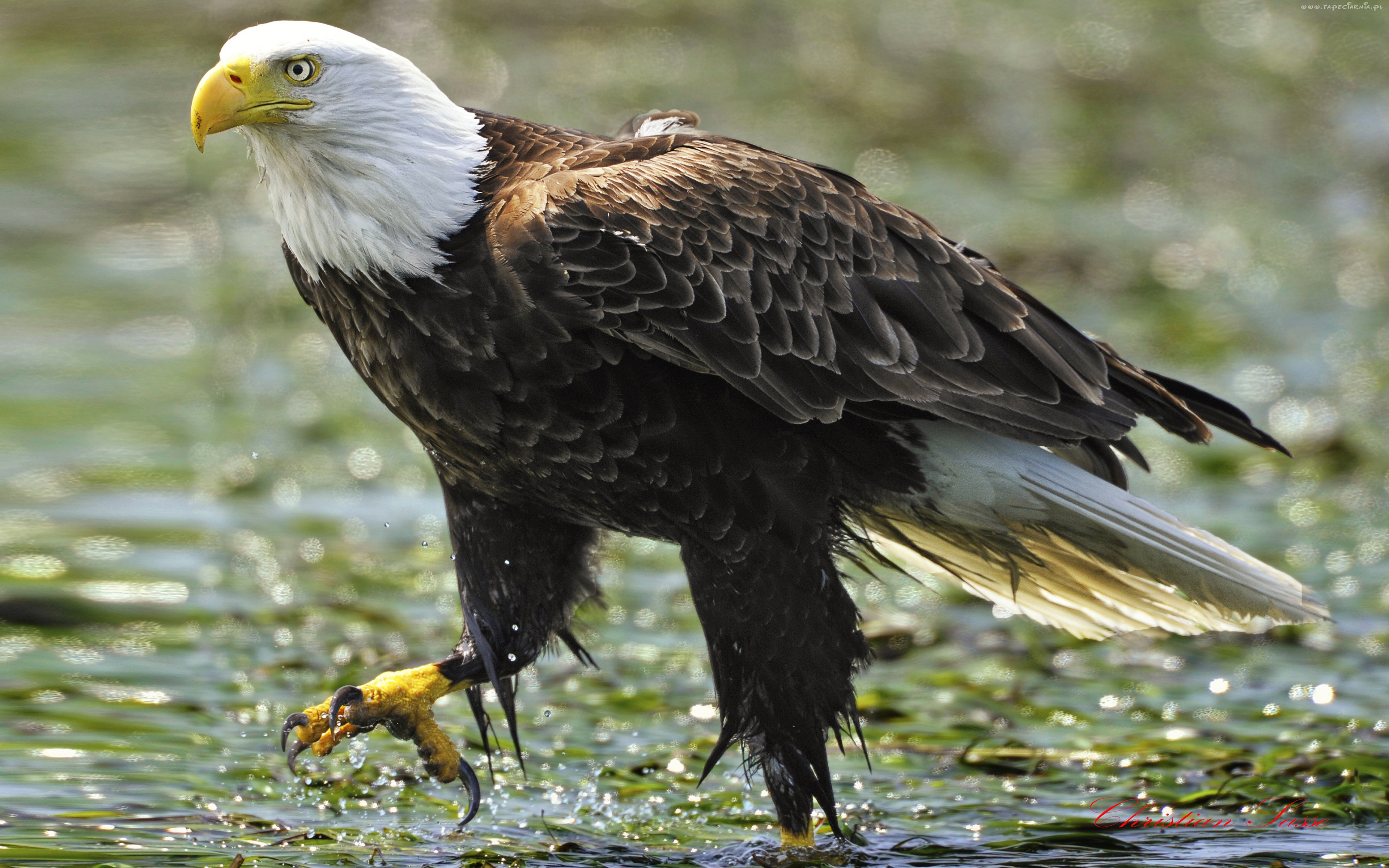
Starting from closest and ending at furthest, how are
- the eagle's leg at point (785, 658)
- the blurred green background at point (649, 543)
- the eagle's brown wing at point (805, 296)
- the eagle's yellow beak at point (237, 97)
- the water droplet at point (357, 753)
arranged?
the eagle's yellow beak at point (237, 97), the eagle's brown wing at point (805, 296), the eagle's leg at point (785, 658), the blurred green background at point (649, 543), the water droplet at point (357, 753)

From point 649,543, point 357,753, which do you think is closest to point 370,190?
point 357,753

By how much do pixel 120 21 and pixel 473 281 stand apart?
37.6 ft

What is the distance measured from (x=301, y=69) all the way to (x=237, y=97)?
0.53ft

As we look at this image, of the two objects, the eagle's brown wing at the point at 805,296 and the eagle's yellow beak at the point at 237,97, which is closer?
the eagle's yellow beak at the point at 237,97

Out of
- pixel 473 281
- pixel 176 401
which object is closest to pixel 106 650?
pixel 473 281

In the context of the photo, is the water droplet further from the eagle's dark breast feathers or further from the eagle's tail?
the eagle's tail

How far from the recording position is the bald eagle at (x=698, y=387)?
430 cm

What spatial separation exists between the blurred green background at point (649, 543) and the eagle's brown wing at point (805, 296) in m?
1.12

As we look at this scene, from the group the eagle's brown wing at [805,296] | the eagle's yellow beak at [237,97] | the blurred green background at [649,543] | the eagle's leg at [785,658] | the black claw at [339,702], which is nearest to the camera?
the eagle's yellow beak at [237,97]

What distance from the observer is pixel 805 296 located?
4.65 meters

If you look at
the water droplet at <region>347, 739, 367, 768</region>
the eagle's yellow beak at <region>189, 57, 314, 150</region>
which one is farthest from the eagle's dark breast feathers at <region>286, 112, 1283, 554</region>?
the water droplet at <region>347, 739, 367, 768</region>
